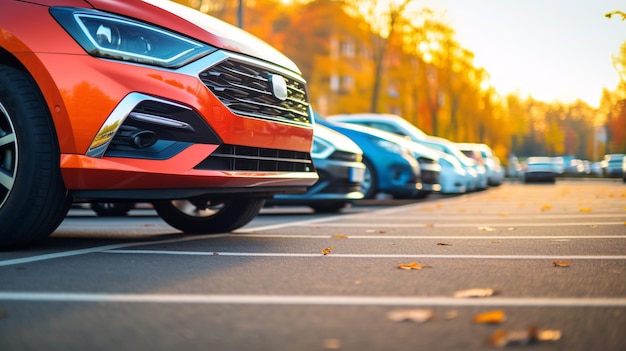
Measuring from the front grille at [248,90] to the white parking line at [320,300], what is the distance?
2067mm

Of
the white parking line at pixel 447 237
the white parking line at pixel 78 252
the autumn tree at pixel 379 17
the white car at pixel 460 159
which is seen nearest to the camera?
the white parking line at pixel 78 252

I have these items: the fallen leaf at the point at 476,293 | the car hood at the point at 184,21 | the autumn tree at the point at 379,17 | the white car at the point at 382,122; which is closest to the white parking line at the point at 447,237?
the car hood at the point at 184,21

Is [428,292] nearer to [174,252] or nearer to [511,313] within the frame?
[511,313]

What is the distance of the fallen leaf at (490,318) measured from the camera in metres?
3.17

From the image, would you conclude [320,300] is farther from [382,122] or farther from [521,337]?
[382,122]

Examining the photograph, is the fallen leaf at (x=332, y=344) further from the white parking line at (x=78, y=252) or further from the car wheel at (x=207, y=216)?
the car wheel at (x=207, y=216)

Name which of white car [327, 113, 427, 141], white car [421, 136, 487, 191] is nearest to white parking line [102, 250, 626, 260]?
white car [327, 113, 427, 141]

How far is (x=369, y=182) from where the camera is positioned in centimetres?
1317

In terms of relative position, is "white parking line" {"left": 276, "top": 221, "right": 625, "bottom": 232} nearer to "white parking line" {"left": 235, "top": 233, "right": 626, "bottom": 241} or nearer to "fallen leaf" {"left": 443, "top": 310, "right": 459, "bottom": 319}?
"white parking line" {"left": 235, "top": 233, "right": 626, "bottom": 241}

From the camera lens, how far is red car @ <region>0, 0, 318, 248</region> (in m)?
5.07

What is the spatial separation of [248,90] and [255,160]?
19.6 inches

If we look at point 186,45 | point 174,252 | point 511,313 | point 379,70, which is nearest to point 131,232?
point 174,252

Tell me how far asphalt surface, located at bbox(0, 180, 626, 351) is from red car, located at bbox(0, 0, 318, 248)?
0.43 meters

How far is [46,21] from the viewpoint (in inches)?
203
